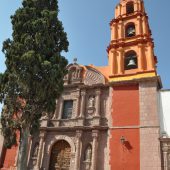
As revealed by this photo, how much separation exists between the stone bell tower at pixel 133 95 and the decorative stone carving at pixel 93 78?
2.27 feet

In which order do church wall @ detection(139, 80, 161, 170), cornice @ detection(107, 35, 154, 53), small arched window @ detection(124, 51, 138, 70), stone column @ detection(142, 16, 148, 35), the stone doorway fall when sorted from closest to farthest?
church wall @ detection(139, 80, 161, 170)
the stone doorway
small arched window @ detection(124, 51, 138, 70)
cornice @ detection(107, 35, 154, 53)
stone column @ detection(142, 16, 148, 35)

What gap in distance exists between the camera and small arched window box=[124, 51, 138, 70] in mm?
16203

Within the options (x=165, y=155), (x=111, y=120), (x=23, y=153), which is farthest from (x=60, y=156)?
(x=165, y=155)

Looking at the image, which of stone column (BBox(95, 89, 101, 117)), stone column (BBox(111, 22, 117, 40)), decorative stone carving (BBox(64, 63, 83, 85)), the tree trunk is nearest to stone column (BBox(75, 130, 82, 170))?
stone column (BBox(95, 89, 101, 117))

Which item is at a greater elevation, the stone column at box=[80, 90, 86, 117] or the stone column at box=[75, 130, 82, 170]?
the stone column at box=[80, 90, 86, 117]

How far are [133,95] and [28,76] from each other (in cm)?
721

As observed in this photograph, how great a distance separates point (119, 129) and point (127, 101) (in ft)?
6.03

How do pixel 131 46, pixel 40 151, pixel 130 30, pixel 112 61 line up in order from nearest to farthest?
1. pixel 40 151
2. pixel 112 61
3. pixel 131 46
4. pixel 130 30

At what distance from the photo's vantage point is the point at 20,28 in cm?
1086

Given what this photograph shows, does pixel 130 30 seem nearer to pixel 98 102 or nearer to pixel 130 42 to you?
pixel 130 42

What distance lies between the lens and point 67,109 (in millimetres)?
16141

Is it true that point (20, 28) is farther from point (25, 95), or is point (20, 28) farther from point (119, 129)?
point (119, 129)

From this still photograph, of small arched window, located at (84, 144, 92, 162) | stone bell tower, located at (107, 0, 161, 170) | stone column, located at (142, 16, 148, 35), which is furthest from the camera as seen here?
stone column, located at (142, 16, 148, 35)

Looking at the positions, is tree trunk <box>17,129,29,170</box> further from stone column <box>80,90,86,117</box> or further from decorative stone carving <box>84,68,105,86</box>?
decorative stone carving <box>84,68,105,86</box>
